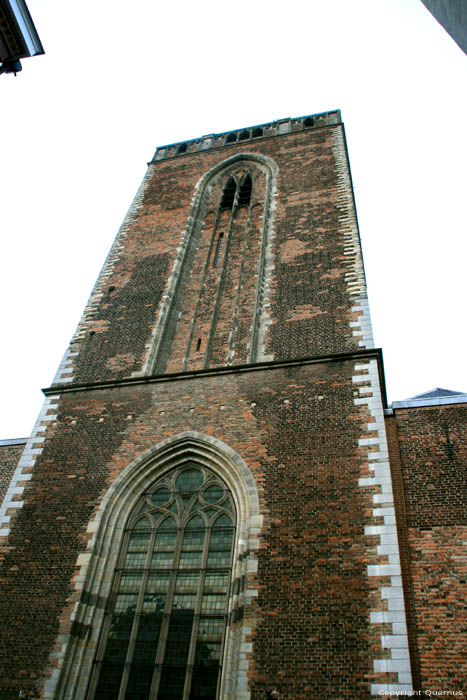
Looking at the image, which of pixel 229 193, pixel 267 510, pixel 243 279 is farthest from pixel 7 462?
pixel 229 193

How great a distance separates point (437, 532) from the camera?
30.6 ft

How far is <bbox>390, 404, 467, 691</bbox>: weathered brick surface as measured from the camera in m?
8.06

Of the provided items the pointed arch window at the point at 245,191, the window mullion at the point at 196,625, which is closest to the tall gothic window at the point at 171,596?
the window mullion at the point at 196,625

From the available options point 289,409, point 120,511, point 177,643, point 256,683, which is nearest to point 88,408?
point 120,511

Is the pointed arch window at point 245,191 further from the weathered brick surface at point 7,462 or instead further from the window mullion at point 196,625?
the window mullion at point 196,625

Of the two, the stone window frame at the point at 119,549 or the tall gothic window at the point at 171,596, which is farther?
the tall gothic window at the point at 171,596

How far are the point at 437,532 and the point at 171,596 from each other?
476 centimetres

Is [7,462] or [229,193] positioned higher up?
[229,193]

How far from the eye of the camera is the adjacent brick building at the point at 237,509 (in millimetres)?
8352

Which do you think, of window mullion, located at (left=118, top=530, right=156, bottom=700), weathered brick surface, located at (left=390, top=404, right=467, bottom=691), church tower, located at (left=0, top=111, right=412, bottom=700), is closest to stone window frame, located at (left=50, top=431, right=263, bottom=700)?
church tower, located at (left=0, top=111, right=412, bottom=700)

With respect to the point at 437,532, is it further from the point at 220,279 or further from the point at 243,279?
the point at 220,279

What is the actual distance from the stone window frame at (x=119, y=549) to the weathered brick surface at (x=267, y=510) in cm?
18

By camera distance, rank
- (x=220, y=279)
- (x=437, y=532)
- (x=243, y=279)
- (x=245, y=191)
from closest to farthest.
→ 1. (x=437, y=532)
2. (x=243, y=279)
3. (x=220, y=279)
4. (x=245, y=191)

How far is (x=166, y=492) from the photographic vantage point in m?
11.1
